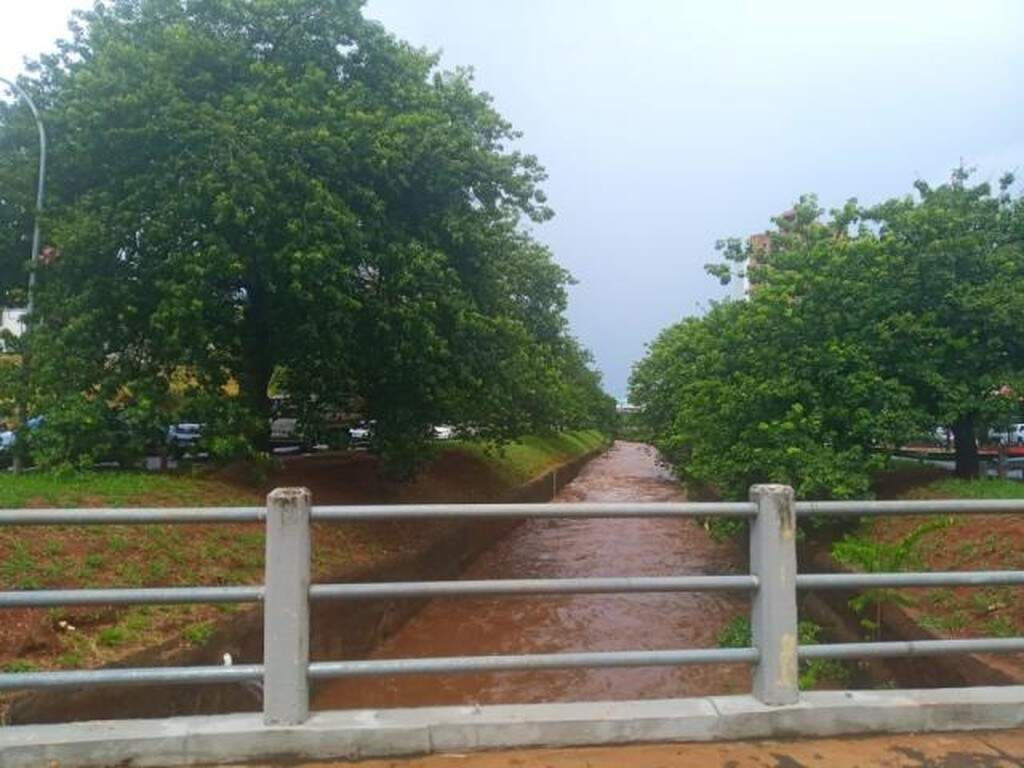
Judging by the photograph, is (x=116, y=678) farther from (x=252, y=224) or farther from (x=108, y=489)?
(x=252, y=224)

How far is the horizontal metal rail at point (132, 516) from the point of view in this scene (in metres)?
3.80

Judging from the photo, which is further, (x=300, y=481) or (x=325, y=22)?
(x=300, y=481)

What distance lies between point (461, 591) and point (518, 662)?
40 cm

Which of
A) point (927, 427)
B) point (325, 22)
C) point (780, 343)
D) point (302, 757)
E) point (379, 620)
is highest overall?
point (325, 22)

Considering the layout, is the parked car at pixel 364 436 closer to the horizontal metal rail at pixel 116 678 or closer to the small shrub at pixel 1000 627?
the small shrub at pixel 1000 627

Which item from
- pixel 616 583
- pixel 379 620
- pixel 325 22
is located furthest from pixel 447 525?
pixel 616 583

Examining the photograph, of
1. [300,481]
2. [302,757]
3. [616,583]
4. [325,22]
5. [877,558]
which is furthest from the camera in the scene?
[300,481]

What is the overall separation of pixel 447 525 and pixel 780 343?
23.4 ft

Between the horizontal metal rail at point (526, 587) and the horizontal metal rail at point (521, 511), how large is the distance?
29 cm

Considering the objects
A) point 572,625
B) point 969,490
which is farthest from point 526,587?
point 969,490

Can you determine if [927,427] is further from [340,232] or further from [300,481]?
[300,481]

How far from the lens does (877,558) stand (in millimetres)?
8516

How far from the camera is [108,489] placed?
11.7m

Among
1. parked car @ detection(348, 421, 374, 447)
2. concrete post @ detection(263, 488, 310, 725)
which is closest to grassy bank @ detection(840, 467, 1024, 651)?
concrete post @ detection(263, 488, 310, 725)
